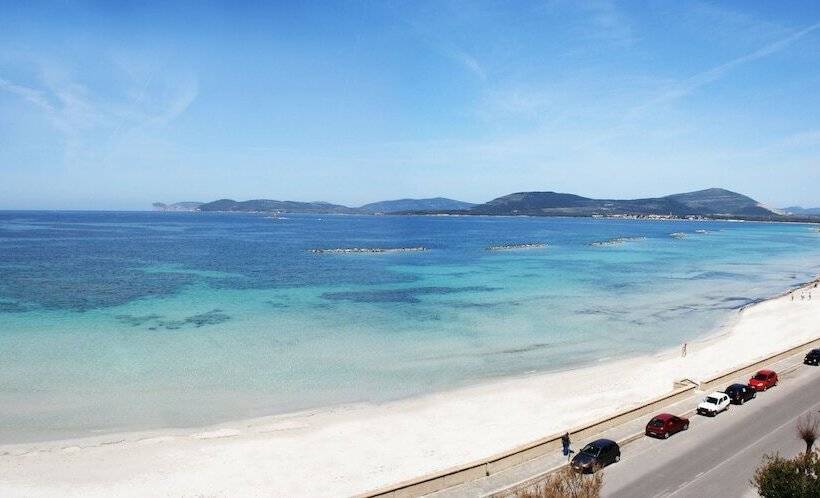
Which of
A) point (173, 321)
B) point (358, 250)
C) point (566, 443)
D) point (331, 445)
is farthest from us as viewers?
point (358, 250)

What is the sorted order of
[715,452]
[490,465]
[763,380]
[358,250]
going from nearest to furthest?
[490,465] → [715,452] → [763,380] → [358,250]

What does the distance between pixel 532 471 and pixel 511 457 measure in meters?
0.87

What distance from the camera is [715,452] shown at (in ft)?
70.4

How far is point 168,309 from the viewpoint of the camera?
5253 centimetres

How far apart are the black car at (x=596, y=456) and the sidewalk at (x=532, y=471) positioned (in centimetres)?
96

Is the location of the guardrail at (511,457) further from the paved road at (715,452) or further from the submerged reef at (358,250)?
the submerged reef at (358,250)

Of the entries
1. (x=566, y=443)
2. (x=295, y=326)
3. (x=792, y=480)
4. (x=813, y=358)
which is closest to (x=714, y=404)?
(x=566, y=443)

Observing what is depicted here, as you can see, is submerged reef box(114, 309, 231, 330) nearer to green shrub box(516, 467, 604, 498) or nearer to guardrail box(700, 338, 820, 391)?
guardrail box(700, 338, 820, 391)

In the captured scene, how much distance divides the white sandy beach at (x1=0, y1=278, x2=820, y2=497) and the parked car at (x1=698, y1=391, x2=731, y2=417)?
13.5 ft

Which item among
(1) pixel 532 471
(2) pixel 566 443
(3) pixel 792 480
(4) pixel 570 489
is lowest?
(1) pixel 532 471

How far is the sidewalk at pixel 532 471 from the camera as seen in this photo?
60.7 feet

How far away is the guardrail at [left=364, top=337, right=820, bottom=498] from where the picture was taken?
703 inches

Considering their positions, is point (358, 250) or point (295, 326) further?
point (358, 250)

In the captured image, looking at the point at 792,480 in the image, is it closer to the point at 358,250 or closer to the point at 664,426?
the point at 664,426
